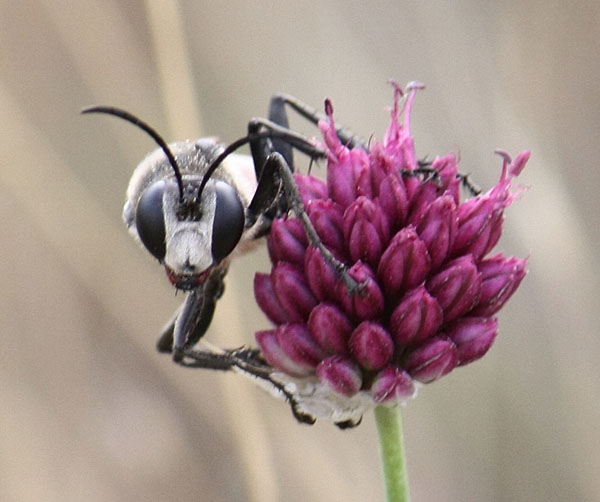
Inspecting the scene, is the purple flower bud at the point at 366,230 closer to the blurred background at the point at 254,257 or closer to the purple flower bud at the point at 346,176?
the purple flower bud at the point at 346,176

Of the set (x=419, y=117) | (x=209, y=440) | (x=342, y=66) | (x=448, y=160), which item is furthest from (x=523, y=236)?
(x=209, y=440)

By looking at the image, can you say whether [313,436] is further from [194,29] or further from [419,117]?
[194,29]

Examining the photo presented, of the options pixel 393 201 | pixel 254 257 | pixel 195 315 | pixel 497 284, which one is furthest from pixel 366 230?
pixel 254 257

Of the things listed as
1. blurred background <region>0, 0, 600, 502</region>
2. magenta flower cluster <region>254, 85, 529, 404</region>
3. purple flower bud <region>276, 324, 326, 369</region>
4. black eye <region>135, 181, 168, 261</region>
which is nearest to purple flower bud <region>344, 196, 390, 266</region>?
magenta flower cluster <region>254, 85, 529, 404</region>

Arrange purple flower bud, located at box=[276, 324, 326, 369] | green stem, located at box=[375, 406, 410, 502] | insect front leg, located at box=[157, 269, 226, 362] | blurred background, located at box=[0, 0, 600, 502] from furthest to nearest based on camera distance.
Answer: blurred background, located at box=[0, 0, 600, 502] < insect front leg, located at box=[157, 269, 226, 362] < purple flower bud, located at box=[276, 324, 326, 369] < green stem, located at box=[375, 406, 410, 502]

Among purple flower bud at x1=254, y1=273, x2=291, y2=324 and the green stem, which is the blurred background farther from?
the green stem

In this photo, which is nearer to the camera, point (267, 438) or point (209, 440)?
point (267, 438)

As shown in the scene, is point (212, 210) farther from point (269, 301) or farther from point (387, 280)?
point (387, 280)

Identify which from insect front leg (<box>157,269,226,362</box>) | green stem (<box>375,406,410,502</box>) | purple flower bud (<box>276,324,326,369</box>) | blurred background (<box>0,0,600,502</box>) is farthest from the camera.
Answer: blurred background (<box>0,0,600,502</box>)
